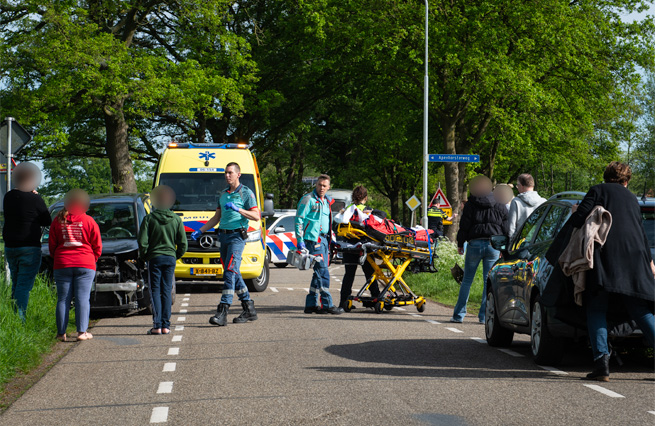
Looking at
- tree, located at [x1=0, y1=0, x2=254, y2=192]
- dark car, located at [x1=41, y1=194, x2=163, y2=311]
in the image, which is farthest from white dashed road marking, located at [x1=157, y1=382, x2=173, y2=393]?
tree, located at [x1=0, y1=0, x2=254, y2=192]

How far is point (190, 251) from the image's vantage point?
53.3 feet

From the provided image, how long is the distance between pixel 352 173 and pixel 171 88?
27.2m

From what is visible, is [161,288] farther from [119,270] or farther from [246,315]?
[119,270]

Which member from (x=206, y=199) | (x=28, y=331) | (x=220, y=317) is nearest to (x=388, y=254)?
(x=220, y=317)

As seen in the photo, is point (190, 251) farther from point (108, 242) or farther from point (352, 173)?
point (352, 173)

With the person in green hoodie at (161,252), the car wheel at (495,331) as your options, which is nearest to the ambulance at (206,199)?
the person in green hoodie at (161,252)

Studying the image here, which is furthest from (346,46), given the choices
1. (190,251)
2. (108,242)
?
(108,242)

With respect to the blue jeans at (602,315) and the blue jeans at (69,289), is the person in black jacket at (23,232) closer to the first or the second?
the blue jeans at (69,289)

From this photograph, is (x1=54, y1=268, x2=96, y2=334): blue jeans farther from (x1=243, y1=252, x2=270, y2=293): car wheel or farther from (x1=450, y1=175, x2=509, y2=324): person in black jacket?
(x1=243, y1=252, x2=270, y2=293): car wheel

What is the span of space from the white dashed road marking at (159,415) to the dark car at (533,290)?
129 inches

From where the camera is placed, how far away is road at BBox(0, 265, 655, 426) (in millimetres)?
5973

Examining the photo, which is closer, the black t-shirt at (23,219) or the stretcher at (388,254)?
the black t-shirt at (23,219)

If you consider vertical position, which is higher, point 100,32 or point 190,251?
point 100,32

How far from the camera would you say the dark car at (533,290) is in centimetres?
759
